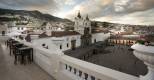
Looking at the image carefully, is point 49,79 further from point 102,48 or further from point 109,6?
point 102,48

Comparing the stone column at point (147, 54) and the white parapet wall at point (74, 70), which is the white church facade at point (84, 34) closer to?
the white parapet wall at point (74, 70)

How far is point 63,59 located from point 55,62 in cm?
37

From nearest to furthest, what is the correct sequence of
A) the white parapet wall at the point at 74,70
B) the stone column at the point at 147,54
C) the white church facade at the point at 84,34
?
the stone column at the point at 147,54
the white parapet wall at the point at 74,70
the white church facade at the point at 84,34

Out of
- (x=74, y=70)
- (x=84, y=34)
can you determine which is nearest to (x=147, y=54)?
(x=74, y=70)

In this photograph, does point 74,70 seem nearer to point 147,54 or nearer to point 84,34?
point 147,54

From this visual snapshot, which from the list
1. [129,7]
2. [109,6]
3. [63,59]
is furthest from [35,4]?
[63,59]

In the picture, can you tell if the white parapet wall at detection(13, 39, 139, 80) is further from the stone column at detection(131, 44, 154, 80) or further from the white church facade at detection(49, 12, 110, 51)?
the white church facade at detection(49, 12, 110, 51)

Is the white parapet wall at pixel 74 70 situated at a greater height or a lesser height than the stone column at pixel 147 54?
lesser

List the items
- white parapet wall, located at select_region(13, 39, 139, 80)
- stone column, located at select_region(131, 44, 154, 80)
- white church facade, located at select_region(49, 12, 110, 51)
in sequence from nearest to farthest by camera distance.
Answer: stone column, located at select_region(131, 44, 154, 80) < white parapet wall, located at select_region(13, 39, 139, 80) < white church facade, located at select_region(49, 12, 110, 51)

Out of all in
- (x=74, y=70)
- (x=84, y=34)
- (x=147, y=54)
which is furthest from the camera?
(x=84, y=34)

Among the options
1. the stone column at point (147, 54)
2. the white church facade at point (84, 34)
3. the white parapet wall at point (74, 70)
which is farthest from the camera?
the white church facade at point (84, 34)

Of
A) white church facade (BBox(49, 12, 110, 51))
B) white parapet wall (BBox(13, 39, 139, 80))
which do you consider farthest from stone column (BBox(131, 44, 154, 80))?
white church facade (BBox(49, 12, 110, 51))

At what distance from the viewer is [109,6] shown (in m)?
11.0

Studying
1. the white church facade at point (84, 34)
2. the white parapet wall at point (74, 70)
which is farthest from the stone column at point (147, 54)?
the white church facade at point (84, 34)
